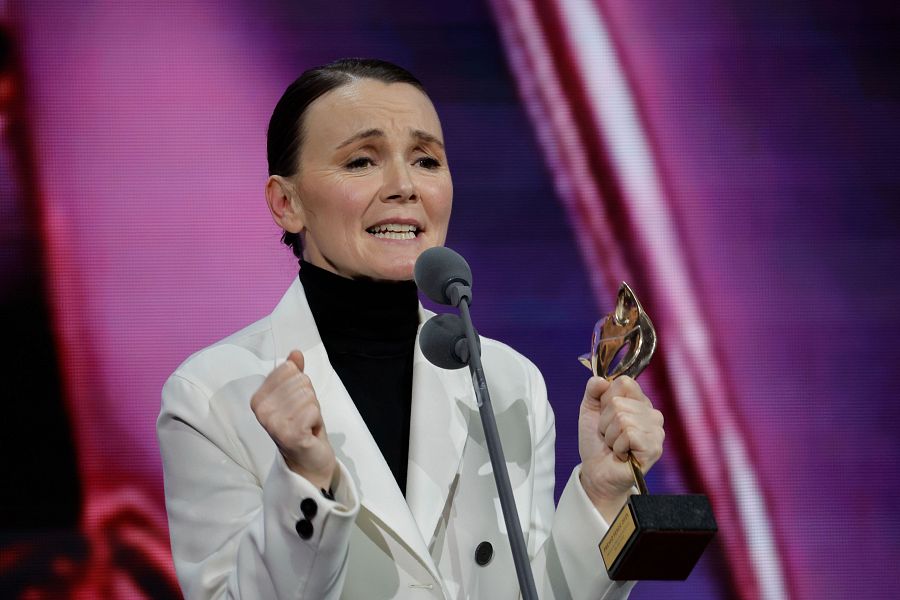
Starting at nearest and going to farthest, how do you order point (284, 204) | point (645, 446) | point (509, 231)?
1. point (645, 446)
2. point (284, 204)
3. point (509, 231)

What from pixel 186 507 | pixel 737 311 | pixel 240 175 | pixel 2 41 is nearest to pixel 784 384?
pixel 737 311

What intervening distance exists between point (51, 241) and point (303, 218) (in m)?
0.92

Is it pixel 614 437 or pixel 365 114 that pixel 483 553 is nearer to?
pixel 614 437

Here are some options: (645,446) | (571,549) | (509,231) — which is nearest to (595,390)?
(645,446)

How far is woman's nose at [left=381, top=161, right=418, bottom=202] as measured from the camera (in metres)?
1.78

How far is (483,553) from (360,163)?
2.11 ft

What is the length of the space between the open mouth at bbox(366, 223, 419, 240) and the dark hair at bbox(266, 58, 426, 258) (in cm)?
18

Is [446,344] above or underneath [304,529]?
above

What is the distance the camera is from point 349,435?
5.56 ft

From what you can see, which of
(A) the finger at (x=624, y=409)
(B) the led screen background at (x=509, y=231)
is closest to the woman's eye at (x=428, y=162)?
(A) the finger at (x=624, y=409)

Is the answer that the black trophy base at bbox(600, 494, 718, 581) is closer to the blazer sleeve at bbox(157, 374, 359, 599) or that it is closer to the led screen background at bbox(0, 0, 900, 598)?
the blazer sleeve at bbox(157, 374, 359, 599)

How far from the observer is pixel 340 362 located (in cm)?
186

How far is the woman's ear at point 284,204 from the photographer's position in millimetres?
1897

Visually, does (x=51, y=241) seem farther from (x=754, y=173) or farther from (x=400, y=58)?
(x=754, y=173)
